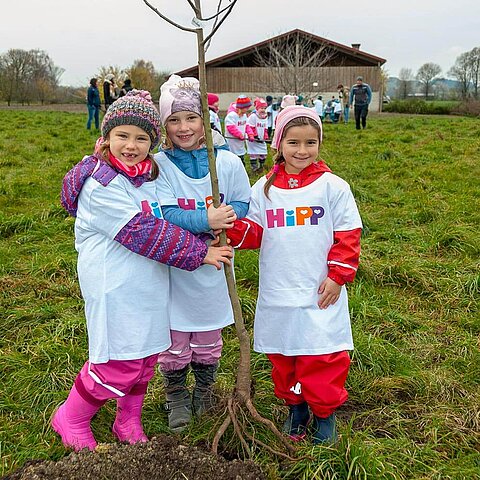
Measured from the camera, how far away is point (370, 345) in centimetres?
344

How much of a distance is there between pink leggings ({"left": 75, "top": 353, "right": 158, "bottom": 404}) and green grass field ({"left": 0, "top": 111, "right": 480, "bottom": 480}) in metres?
0.36

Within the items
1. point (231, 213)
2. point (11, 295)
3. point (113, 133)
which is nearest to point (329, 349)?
point (231, 213)

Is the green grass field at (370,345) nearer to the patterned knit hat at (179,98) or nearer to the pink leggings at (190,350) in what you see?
the pink leggings at (190,350)

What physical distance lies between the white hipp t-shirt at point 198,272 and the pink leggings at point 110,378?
257 millimetres

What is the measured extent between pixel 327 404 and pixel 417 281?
7.95ft

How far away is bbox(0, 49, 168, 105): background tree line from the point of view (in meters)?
37.9

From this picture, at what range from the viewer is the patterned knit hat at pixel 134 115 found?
2.32m

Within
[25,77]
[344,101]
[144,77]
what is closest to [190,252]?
[344,101]

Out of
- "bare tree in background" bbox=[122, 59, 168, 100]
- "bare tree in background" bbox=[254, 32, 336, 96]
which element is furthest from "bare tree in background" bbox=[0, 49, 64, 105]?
"bare tree in background" bbox=[254, 32, 336, 96]

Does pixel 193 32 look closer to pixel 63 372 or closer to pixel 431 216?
pixel 63 372

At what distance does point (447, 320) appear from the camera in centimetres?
406

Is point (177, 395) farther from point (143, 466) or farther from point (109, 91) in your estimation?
point (109, 91)

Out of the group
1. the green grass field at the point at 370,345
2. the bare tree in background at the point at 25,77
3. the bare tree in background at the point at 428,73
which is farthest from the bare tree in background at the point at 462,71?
the green grass field at the point at 370,345

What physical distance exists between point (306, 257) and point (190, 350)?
81 centimetres
